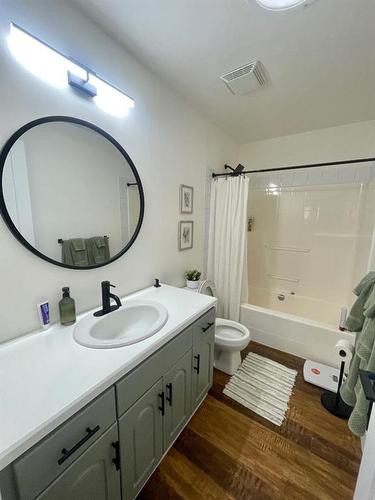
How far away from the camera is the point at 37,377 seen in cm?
73

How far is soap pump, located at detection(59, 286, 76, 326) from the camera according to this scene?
3.52ft

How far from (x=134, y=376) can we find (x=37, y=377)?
343 mm

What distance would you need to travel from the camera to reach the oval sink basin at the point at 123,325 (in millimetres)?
935

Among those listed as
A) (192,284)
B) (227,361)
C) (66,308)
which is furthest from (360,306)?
(66,308)

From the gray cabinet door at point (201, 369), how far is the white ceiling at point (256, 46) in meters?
1.82

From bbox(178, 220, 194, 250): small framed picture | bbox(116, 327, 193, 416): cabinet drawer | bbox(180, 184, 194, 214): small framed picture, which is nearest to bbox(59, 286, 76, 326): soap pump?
bbox(116, 327, 193, 416): cabinet drawer

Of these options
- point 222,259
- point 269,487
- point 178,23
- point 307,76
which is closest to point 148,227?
point 222,259

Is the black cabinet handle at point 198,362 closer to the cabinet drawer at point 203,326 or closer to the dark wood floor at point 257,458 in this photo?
the cabinet drawer at point 203,326

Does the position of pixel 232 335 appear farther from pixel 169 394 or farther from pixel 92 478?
pixel 92 478

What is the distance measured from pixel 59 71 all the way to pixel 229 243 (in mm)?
1806

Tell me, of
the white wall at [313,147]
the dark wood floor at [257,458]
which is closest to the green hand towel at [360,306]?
the dark wood floor at [257,458]

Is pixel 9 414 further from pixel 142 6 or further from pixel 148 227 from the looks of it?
pixel 142 6

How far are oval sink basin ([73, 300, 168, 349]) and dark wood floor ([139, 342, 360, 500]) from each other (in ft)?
2.49

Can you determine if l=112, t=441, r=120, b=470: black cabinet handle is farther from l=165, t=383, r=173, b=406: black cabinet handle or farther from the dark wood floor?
the dark wood floor
